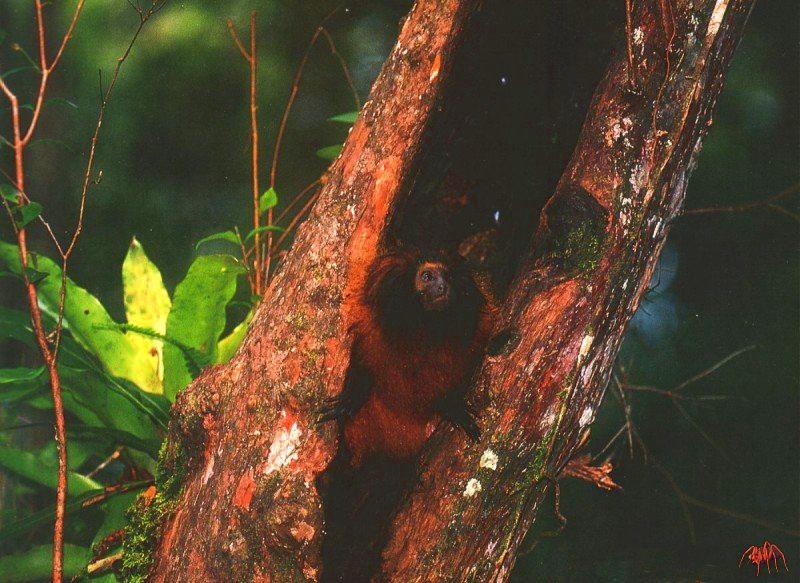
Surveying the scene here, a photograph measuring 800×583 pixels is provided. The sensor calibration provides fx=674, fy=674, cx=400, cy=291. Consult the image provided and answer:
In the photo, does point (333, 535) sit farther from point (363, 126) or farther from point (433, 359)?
point (363, 126)

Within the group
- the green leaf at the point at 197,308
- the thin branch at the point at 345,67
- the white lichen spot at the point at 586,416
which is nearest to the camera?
the white lichen spot at the point at 586,416

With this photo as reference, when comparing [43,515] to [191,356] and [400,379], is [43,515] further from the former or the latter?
[400,379]

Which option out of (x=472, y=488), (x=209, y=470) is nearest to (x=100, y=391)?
(x=209, y=470)

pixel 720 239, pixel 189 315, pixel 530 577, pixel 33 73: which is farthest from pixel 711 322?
pixel 33 73

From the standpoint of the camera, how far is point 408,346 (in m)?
2.21

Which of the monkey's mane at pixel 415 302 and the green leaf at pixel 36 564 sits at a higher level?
the monkey's mane at pixel 415 302

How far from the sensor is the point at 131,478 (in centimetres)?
280

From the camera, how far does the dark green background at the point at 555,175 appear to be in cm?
259

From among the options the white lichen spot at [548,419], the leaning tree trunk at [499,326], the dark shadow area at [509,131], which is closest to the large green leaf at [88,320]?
the leaning tree trunk at [499,326]

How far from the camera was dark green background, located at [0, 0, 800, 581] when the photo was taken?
8.51 feet

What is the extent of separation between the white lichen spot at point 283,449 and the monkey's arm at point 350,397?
81 mm

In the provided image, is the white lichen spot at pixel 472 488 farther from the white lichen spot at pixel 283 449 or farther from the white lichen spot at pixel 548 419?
the white lichen spot at pixel 283 449

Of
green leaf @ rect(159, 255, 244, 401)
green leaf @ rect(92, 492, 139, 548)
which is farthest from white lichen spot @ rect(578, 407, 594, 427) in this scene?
green leaf @ rect(92, 492, 139, 548)

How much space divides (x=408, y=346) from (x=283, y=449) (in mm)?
541
